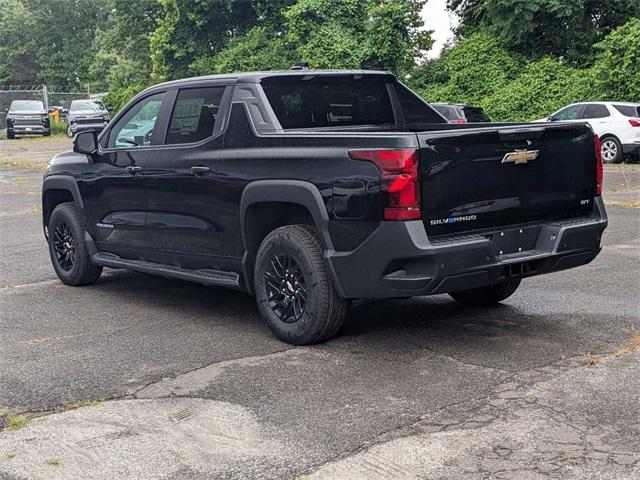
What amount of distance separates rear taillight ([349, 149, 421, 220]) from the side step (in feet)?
5.29

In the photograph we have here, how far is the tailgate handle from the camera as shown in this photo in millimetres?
5797

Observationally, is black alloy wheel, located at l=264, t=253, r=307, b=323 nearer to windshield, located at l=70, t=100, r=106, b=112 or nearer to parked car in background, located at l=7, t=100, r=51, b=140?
windshield, located at l=70, t=100, r=106, b=112

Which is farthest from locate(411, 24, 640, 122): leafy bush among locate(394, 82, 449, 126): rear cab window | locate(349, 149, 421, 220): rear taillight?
locate(349, 149, 421, 220): rear taillight

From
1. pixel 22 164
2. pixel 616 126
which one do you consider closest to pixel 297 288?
pixel 616 126

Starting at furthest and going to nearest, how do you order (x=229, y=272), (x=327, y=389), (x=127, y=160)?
(x=127, y=160), (x=229, y=272), (x=327, y=389)

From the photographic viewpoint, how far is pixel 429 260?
17.9 feet

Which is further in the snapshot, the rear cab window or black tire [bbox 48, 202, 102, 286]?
black tire [bbox 48, 202, 102, 286]

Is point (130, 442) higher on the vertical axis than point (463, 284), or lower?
lower

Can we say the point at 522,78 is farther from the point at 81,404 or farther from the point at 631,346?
the point at 81,404

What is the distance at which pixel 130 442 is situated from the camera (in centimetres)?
443

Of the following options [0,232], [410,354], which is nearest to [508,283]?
[410,354]

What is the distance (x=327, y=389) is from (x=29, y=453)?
1622 millimetres

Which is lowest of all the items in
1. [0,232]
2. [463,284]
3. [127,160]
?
[0,232]

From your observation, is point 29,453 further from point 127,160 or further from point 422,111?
point 422,111
